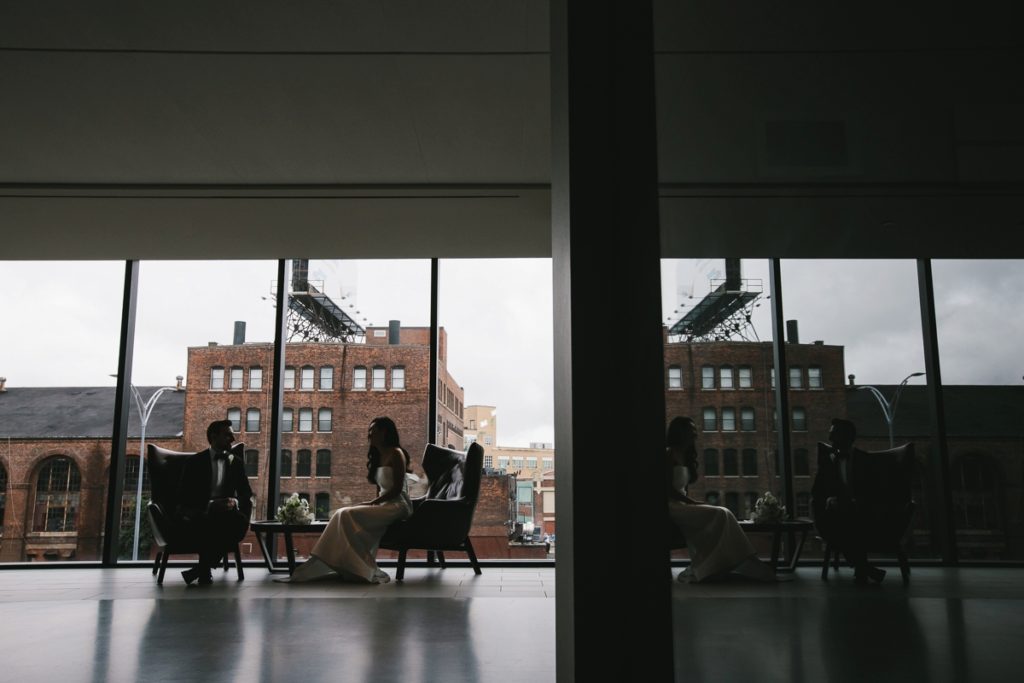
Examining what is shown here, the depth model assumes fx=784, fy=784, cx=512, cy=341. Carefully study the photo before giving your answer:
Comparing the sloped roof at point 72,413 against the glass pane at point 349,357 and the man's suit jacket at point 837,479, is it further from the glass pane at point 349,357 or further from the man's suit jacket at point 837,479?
the man's suit jacket at point 837,479

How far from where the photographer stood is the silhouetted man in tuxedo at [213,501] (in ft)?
20.4

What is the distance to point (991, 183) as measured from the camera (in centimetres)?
76

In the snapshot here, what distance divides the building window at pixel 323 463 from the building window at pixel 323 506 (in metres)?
0.23

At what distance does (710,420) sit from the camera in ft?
3.88

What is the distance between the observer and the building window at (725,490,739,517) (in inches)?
42.7

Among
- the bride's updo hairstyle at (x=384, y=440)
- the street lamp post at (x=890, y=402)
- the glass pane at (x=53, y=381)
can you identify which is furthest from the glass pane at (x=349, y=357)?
the street lamp post at (x=890, y=402)

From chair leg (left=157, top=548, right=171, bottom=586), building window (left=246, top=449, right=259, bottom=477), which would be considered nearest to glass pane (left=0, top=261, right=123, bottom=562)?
building window (left=246, top=449, right=259, bottom=477)

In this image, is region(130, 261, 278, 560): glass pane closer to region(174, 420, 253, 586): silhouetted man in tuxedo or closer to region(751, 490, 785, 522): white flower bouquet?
region(174, 420, 253, 586): silhouetted man in tuxedo

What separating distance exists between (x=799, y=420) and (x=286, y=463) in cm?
762

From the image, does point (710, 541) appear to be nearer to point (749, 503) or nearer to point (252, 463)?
point (749, 503)

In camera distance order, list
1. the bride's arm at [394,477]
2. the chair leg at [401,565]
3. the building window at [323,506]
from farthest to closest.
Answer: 1. the building window at [323,506]
2. the bride's arm at [394,477]
3. the chair leg at [401,565]

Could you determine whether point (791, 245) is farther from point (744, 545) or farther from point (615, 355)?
point (615, 355)

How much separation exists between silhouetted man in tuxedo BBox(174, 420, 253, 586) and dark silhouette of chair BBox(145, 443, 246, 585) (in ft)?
0.19

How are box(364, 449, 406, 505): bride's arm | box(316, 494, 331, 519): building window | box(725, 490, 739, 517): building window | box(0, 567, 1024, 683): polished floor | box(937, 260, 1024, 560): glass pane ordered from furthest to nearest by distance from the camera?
box(316, 494, 331, 519): building window
box(364, 449, 406, 505): bride's arm
box(725, 490, 739, 517): building window
box(0, 567, 1024, 683): polished floor
box(937, 260, 1024, 560): glass pane
